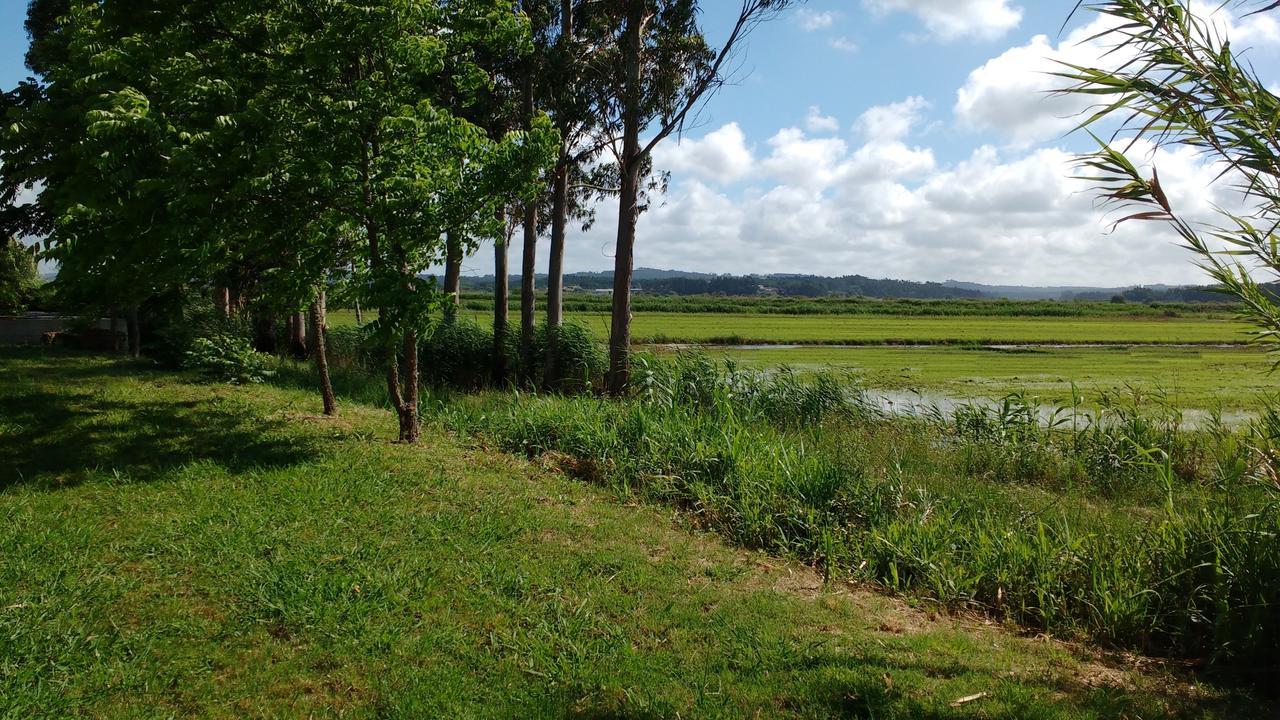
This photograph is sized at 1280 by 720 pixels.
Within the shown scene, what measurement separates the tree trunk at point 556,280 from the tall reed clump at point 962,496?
15.6 feet

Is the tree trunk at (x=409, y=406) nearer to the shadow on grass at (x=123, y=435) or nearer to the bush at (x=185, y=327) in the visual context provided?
the shadow on grass at (x=123, y=435)

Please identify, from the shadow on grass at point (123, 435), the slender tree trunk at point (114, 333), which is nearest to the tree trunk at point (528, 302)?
the shadow on grass at point (123, 435)

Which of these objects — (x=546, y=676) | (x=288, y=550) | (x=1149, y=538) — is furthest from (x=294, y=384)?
(x=1149, y=538)

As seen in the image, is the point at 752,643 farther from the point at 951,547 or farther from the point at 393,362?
the point at 393,362

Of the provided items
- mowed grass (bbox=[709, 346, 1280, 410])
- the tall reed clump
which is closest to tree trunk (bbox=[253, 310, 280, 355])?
the tall reed clump

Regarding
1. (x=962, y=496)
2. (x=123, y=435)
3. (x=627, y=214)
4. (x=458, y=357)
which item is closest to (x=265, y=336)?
(x=458, y=357)

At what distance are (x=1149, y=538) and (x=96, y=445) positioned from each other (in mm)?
9748

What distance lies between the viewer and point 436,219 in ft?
26.2

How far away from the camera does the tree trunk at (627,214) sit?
15.6 metres

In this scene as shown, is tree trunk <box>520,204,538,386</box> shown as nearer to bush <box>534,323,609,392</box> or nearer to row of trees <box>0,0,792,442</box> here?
bush <box>534,323,609,392</box>

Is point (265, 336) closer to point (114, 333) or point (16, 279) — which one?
point (114, 333)

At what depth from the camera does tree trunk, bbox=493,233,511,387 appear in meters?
18.2

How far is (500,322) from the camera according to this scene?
61.1ft

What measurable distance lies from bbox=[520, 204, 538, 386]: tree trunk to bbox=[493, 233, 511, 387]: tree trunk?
439mm
